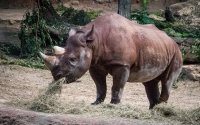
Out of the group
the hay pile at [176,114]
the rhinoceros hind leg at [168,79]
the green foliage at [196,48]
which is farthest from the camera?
the green foliage at [196,48]

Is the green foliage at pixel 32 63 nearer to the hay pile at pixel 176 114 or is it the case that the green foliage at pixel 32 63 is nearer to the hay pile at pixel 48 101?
the hay pile at pixel 48 101

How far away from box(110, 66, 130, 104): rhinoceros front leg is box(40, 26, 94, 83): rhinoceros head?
457mm

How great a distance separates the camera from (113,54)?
7.41m

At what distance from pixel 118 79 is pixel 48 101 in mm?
1256

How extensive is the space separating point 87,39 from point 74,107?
1132mm

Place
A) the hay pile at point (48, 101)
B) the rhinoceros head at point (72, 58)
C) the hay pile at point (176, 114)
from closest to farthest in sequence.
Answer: the hay pile at point (176, 114)
the hay pile at point (48, 101)
the rhinoceros head at point (72, 58)

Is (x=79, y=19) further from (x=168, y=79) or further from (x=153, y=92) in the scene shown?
(x=168, y=79)

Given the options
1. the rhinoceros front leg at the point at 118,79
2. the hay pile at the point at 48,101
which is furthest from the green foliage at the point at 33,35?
the hay pile at the point at 48,101

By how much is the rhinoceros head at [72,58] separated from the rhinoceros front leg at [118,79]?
1.50 feet

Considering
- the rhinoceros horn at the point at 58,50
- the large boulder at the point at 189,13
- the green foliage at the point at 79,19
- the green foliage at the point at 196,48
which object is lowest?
the large boulder at the point at 189,13

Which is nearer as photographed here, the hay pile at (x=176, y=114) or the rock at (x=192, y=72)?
the hay pile at (x=176, y=114)

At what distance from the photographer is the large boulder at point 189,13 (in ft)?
61.9

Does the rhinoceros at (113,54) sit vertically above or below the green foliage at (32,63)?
above

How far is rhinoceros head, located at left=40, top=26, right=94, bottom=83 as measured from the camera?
7.05 m
